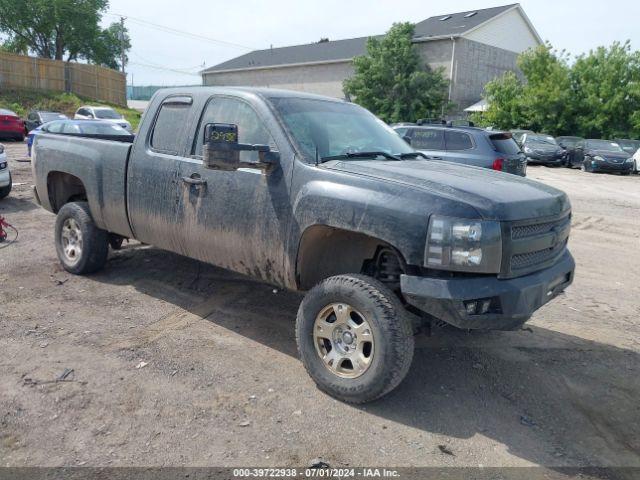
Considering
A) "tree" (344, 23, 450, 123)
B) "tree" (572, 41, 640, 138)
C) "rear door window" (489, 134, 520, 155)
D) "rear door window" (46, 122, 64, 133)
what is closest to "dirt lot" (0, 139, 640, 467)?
"rear door window" (489, 134, 520, 155)

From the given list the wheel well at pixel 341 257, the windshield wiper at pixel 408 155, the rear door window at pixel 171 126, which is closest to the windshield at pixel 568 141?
the windshield wiper at pixel 408 155

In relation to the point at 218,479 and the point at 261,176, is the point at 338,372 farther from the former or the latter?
the point at 261,176

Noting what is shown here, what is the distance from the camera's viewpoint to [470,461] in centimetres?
315

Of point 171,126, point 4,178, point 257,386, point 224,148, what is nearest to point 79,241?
point 171,126

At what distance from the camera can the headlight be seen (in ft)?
10.8

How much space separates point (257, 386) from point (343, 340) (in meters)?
0.69

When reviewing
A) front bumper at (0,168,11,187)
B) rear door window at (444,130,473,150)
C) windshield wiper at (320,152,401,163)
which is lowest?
front bumper at (0,168,11,187)

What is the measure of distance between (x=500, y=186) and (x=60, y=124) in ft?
40.4

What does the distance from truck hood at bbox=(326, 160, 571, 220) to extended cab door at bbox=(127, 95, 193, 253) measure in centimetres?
159

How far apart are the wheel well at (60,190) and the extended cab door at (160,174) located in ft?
5.20

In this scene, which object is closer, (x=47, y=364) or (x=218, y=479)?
(x=218, y=479)

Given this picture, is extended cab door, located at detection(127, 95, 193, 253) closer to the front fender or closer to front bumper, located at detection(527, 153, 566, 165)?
the front fender

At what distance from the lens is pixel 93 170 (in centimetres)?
555

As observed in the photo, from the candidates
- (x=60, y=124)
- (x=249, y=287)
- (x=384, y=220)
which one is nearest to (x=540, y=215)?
(x=384, y=220)
